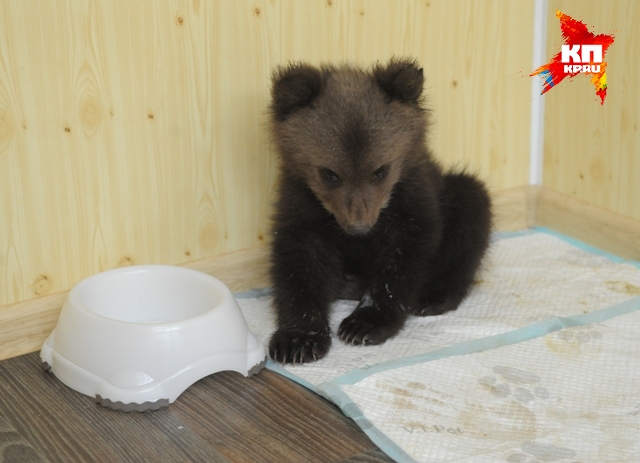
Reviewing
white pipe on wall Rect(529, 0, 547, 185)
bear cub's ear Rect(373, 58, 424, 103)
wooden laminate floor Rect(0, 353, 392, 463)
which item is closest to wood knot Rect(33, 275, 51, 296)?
wooden laminate floor Rect(0, 353, 392, 463)

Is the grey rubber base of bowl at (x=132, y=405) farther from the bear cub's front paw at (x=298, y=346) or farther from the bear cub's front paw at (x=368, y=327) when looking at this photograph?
the bear cub's front paw at (x=368, y=327)

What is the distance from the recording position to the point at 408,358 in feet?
9.99

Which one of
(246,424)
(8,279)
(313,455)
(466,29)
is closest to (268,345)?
(246,424)

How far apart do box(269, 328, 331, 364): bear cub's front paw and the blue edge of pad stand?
0.05m

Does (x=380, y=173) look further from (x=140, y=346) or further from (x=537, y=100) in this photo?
(x=537, y=100)

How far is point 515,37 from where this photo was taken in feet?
13.9

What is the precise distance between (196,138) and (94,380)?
1204mm

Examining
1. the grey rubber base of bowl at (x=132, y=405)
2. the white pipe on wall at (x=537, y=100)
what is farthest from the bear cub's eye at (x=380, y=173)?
the white pipe on wall at (x=537, y=100)

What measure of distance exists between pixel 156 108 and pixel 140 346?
3.70ft

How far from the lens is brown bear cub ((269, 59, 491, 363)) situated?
3.11 metres

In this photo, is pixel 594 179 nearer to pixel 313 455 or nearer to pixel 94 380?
pixel 313 455

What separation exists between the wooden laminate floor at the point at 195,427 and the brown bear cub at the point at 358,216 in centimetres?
29

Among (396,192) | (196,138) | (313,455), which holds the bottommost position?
(313,455)

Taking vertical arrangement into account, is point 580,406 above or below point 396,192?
below
